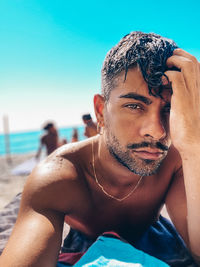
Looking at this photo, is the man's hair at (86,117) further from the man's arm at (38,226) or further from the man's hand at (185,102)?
the man's hand at (185,102)

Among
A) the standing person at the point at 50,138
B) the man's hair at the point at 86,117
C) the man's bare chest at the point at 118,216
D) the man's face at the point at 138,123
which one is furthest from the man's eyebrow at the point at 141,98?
the standing person at the point at 50,138

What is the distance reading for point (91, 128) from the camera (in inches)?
195

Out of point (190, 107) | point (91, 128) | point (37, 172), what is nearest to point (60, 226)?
point (37, 172)

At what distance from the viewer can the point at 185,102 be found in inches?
55.2

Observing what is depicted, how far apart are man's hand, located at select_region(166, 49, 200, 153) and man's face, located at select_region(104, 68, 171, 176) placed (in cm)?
9

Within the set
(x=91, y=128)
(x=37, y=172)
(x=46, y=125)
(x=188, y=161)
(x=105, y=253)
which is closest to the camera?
(x=105, y=253)

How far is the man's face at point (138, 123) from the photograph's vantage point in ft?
4.72

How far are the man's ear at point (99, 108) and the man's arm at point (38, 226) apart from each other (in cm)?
66

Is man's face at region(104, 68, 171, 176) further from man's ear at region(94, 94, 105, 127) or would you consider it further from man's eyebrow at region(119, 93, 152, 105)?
man's ear at region(94, 94, 105, 127)

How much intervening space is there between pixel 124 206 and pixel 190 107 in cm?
99

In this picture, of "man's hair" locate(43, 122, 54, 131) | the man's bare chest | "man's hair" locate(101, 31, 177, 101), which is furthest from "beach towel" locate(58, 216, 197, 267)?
"man's hair" locate(43, 122, 54, 131)

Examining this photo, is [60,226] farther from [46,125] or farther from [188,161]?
[46,125]

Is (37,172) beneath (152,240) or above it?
above

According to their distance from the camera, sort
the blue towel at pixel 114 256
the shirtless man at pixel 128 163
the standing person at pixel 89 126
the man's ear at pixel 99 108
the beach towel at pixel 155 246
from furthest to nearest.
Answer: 1. the standing person at pixel 89 126
2. the man's ear at pixel 99 108
3. the beach towel at pixel 155 246
4. the shirtless man at pixel 128 163
5. the blue towel at pixel 114 256
